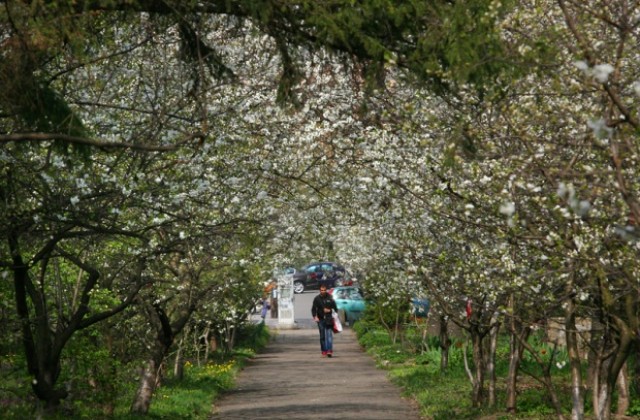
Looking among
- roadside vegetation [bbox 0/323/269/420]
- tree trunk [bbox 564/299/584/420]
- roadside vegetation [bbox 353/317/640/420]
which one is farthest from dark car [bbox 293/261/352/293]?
tree trunk [bbox 564/299/584/420]

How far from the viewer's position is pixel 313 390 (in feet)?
76.7

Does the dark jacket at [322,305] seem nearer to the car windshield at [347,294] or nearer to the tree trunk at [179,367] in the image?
the tree trunk at [179,367]

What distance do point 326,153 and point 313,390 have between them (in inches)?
268

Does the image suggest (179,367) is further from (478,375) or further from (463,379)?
(478,375)

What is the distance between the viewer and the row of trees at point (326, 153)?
8.53 meters

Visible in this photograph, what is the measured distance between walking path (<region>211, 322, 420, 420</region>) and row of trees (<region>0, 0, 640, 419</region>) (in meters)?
1.89

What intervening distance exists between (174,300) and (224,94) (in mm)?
7114

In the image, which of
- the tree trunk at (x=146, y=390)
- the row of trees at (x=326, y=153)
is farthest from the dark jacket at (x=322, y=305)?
the tree trunk at (x=146, y=390)

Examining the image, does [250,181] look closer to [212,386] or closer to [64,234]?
[64,234]

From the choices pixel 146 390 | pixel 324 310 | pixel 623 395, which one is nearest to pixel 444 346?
pixel 324 310

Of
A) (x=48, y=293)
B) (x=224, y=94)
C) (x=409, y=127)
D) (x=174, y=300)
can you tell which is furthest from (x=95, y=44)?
(x=174, y=300)

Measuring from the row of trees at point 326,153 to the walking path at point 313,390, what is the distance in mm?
1886

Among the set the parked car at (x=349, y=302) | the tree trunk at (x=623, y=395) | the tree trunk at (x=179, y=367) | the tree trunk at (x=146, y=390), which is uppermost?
the parked car at (x=349, y=302)

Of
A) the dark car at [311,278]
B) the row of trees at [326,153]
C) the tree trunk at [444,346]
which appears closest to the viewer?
the row of trees at [326,153]
